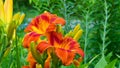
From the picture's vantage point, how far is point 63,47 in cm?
140

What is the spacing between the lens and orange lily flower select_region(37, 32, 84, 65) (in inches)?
52.3

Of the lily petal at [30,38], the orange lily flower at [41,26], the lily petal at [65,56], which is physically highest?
the orange lily flower at [41,26]

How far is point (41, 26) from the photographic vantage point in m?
1.44

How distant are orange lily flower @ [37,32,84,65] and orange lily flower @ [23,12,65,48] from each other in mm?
29

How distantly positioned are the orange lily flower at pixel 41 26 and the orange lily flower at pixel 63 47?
3 cm

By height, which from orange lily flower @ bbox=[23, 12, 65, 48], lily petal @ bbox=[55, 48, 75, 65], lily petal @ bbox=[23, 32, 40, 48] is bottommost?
lily petal @ bbox=[55, 48, 75, 65]

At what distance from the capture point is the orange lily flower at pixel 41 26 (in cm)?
139

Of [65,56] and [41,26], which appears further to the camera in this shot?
[41,26]

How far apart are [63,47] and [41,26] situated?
109 mm

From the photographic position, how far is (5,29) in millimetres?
1447

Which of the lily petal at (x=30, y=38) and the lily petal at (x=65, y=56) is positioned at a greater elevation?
the lily petal at (x=30, y=38)

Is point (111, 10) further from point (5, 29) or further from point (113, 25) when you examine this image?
point (5, 29)

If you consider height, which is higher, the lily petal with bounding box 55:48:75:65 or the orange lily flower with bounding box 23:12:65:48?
the orange lily flower with bounding box 23:12:65:48

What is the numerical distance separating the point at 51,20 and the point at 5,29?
159mm
